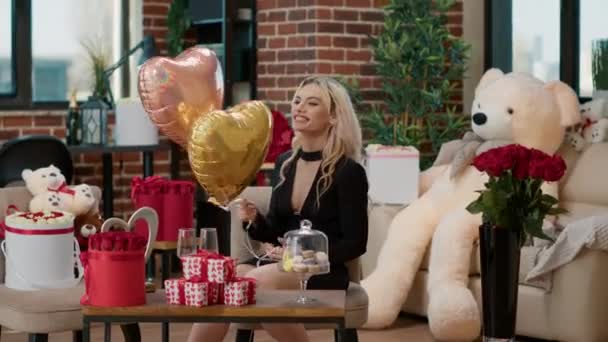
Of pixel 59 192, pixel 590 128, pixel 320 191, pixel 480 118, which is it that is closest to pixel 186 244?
pixel 320 191

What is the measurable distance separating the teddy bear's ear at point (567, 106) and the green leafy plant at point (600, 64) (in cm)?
41

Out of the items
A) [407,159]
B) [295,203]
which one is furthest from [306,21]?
[295,203]

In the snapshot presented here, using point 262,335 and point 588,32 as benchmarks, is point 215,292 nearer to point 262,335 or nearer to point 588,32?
point 262,335

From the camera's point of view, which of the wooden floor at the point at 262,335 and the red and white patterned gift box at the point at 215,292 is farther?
the wooden floor at the point at 262,335

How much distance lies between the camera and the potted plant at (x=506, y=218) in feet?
14.8

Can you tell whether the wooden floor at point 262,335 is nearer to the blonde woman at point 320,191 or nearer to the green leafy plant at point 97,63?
the blonde woman at point 320,191

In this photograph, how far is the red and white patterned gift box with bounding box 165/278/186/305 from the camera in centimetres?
332

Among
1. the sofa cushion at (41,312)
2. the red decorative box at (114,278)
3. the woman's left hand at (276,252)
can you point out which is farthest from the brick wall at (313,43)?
the red decorative box at (114,278)

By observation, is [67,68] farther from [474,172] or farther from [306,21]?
[474,172]

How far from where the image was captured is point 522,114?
19.1 feet

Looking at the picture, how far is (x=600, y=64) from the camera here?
621cm

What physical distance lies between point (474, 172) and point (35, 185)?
224cm

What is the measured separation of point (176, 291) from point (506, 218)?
1660 millimetres

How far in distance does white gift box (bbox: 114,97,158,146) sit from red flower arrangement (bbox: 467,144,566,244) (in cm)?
268
